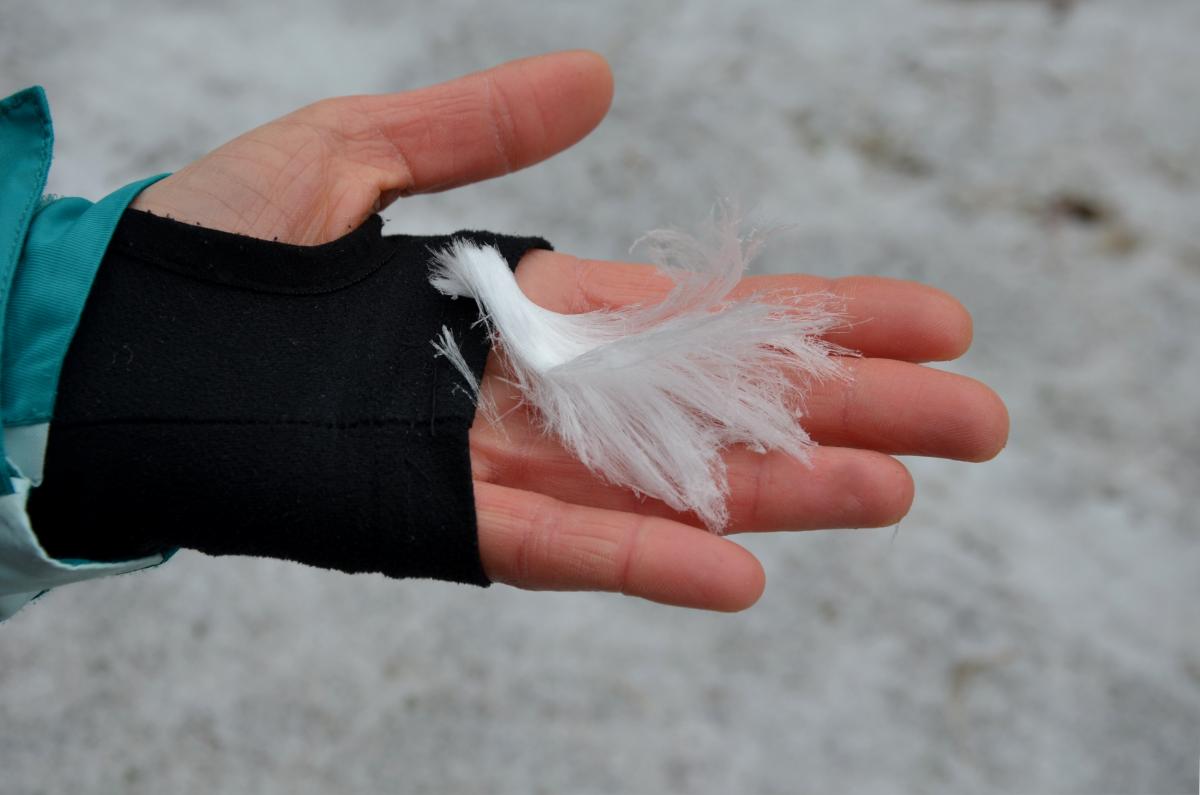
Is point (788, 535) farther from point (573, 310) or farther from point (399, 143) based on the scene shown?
point (399, 143)

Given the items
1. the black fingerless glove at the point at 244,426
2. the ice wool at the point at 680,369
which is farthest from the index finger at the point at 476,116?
the black fingerless glove at the point at 244,426

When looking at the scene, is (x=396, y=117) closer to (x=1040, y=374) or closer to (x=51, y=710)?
(x=51, y=710)

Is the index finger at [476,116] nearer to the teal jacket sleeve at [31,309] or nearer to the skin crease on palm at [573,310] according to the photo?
the skin crease on palm at [573,310]

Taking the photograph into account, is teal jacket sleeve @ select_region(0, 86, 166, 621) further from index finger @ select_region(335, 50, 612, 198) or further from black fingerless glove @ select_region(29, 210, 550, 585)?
index finger @ select_region(335, 50, 612, 198)

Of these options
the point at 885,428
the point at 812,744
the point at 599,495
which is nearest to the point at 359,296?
the point at 599,495

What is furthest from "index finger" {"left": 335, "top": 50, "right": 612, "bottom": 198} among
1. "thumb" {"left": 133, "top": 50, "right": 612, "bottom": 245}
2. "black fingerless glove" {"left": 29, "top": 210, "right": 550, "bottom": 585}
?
"black fingerless glove" {"left": 29, "top": 210, "right": 550, "bottom": 585}
